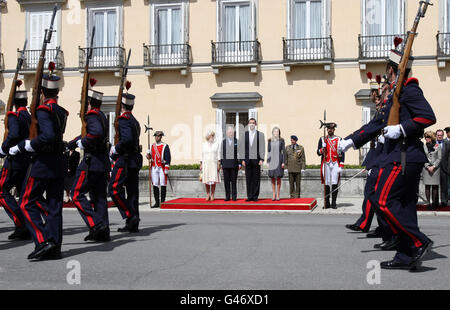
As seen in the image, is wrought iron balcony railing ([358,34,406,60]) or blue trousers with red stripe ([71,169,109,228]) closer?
blue trousers with red stripe ([71,169,109,228])

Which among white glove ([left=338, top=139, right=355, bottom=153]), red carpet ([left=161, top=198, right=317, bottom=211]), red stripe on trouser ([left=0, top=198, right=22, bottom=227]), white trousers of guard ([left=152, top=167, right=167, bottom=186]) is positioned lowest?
red carpet ([left=161, top=198, right=317, bottom=211])

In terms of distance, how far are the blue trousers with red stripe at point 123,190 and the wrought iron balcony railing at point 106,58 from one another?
42.4ft

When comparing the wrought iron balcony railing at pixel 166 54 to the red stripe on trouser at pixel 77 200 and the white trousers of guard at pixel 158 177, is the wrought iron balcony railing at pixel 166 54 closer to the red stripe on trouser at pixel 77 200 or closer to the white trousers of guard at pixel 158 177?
the white trousers of guard at pixel 158 177

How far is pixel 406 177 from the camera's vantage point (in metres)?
6.55

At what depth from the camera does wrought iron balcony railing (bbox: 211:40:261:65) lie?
21.5m

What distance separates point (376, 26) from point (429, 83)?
2689 mm

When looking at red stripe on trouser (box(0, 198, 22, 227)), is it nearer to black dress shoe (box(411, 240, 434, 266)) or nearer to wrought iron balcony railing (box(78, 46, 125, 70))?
black dress shoe (box(411, 240, 434, 266))

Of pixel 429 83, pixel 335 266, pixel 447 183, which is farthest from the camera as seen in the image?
A: pixel 429 83

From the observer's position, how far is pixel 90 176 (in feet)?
29.2

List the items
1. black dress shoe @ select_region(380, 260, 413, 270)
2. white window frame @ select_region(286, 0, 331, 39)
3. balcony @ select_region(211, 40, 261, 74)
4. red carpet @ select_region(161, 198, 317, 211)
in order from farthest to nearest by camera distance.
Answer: balcony @ select_region(211, 40, 261, 74) → white window frame @ select_region(286, 0, 331, 39) → red carpet @ select_region(161, 198, 317, 211) → black dress shoe @ select_region(380, 260, 413, 270)

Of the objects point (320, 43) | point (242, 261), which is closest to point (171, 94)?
point (320, 43)

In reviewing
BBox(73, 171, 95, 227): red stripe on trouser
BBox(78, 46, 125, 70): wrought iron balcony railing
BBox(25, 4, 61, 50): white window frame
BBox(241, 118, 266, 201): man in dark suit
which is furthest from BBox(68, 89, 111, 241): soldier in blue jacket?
BBox(25, 4, 61, 50): white window frame

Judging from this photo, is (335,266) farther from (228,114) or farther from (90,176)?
(228,114)

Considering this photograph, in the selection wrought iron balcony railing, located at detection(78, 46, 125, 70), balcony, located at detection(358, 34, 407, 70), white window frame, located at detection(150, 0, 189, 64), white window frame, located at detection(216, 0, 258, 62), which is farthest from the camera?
wrought iron balcony railing, located at detection(78, 46, 125, 70)
